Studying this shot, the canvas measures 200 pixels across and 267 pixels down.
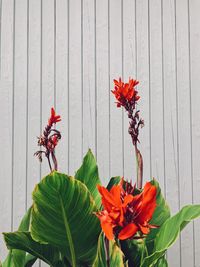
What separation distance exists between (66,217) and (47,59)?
94 cm

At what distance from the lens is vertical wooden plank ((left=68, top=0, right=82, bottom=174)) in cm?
A: 164

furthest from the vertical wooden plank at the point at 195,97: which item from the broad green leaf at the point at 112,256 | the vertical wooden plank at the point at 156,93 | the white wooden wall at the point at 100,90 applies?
the broad green leaf at the point at 112,256

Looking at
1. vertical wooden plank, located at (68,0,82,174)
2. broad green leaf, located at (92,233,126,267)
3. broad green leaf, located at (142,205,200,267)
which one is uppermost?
vertical wooden plank, located at (68,0,82,174)

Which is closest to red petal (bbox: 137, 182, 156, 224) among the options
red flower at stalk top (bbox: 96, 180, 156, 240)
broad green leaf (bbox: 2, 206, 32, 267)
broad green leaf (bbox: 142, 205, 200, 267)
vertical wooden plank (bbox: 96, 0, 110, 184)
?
red flower at stalk top (bbox: 96, 180, 156, 240)

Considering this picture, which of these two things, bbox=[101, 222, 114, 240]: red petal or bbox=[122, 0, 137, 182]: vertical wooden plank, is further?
bbox=[122, 0, 137, 182]: vertical wooden plank

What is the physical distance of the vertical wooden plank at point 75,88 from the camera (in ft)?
5.40

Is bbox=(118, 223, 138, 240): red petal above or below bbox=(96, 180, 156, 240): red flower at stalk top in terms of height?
below

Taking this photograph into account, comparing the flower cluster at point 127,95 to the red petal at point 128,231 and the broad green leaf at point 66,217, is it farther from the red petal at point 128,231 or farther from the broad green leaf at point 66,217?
the red petal at point 128,231

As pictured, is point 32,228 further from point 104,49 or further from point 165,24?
point 165,24

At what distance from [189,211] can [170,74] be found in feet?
3.36

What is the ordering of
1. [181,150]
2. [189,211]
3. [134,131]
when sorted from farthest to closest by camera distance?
[181,150] → [134,131] → [189,211]

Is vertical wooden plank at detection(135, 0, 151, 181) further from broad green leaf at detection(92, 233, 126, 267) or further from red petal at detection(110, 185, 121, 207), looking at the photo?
red petal at detection(110, 185, 121, 207)

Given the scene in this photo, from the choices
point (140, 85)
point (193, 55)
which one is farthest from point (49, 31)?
point (193, 55)

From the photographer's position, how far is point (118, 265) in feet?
2.59
